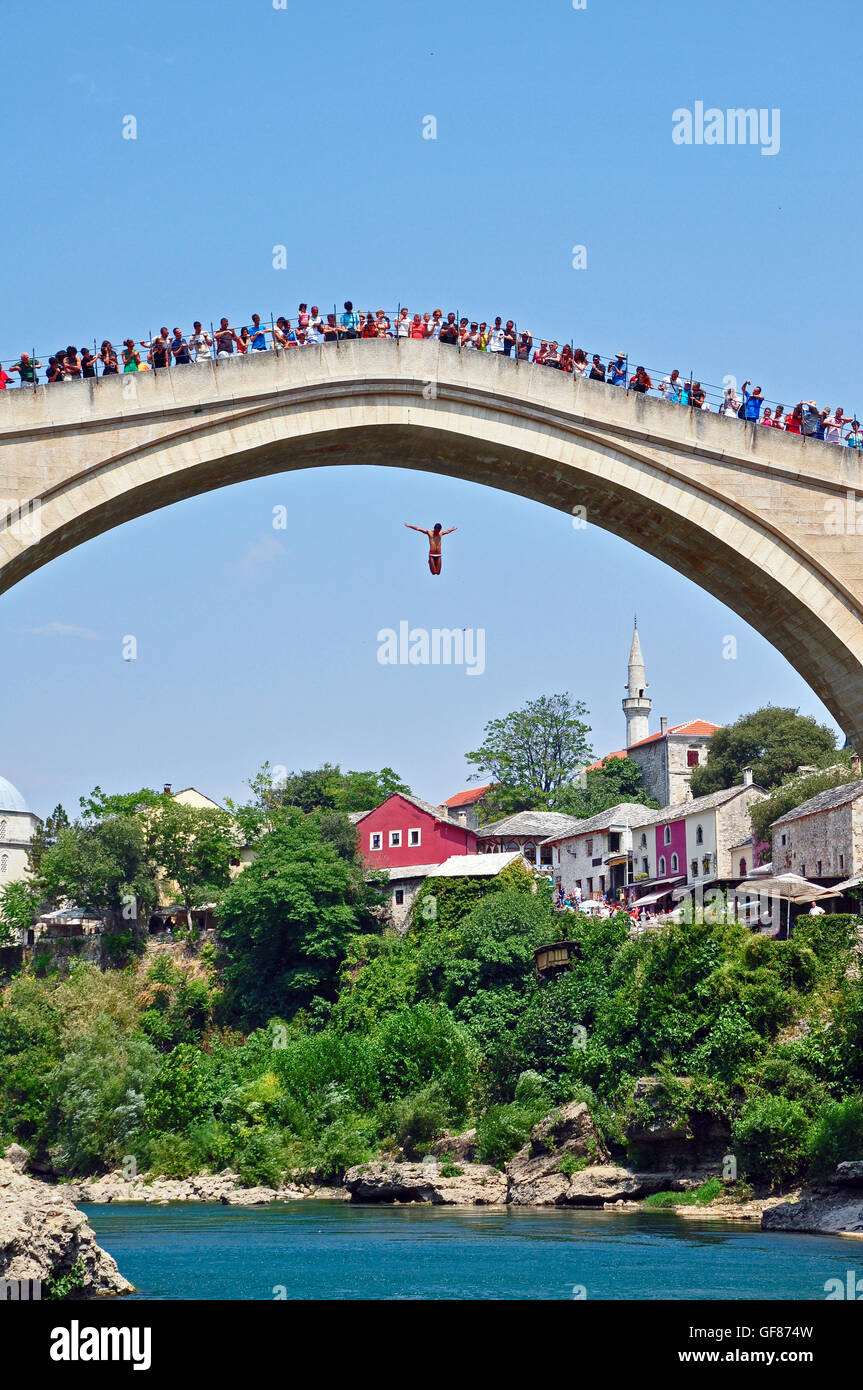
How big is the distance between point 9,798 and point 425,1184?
33.9 metres

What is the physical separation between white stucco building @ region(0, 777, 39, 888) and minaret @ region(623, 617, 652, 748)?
2886 cm

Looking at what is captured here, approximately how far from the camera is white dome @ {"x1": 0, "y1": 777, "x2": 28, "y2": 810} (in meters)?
57.3

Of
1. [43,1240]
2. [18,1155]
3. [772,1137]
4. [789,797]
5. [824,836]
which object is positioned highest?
[789,797]

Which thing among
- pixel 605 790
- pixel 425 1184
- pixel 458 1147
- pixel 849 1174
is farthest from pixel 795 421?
pixel 605 790

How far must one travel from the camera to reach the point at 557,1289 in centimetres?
1620

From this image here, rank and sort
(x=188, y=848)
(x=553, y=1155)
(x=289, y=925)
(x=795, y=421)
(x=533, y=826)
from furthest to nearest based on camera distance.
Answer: (x=533, y=826), (x=188, y=848), (x=289, y=925), (x=553, y=1155), (x=795, y=421)

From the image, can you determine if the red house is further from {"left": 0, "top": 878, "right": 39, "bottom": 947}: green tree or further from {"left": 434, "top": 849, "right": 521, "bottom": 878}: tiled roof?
{"left": 0, "top": 878, "right": 39, "bottom": 947}: green tree

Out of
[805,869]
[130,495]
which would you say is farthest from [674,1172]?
[130,495]

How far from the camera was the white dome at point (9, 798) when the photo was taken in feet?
188

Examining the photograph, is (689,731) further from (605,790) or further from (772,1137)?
(772,1137)

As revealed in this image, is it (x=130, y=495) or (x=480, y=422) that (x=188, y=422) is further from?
(x=480, y=422)

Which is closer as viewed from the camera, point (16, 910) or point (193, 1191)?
point (193, 1191)

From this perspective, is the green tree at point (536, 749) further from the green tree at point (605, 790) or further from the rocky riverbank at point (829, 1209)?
the rocky riverbank at point (829, 1209)

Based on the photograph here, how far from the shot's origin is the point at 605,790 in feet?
195
